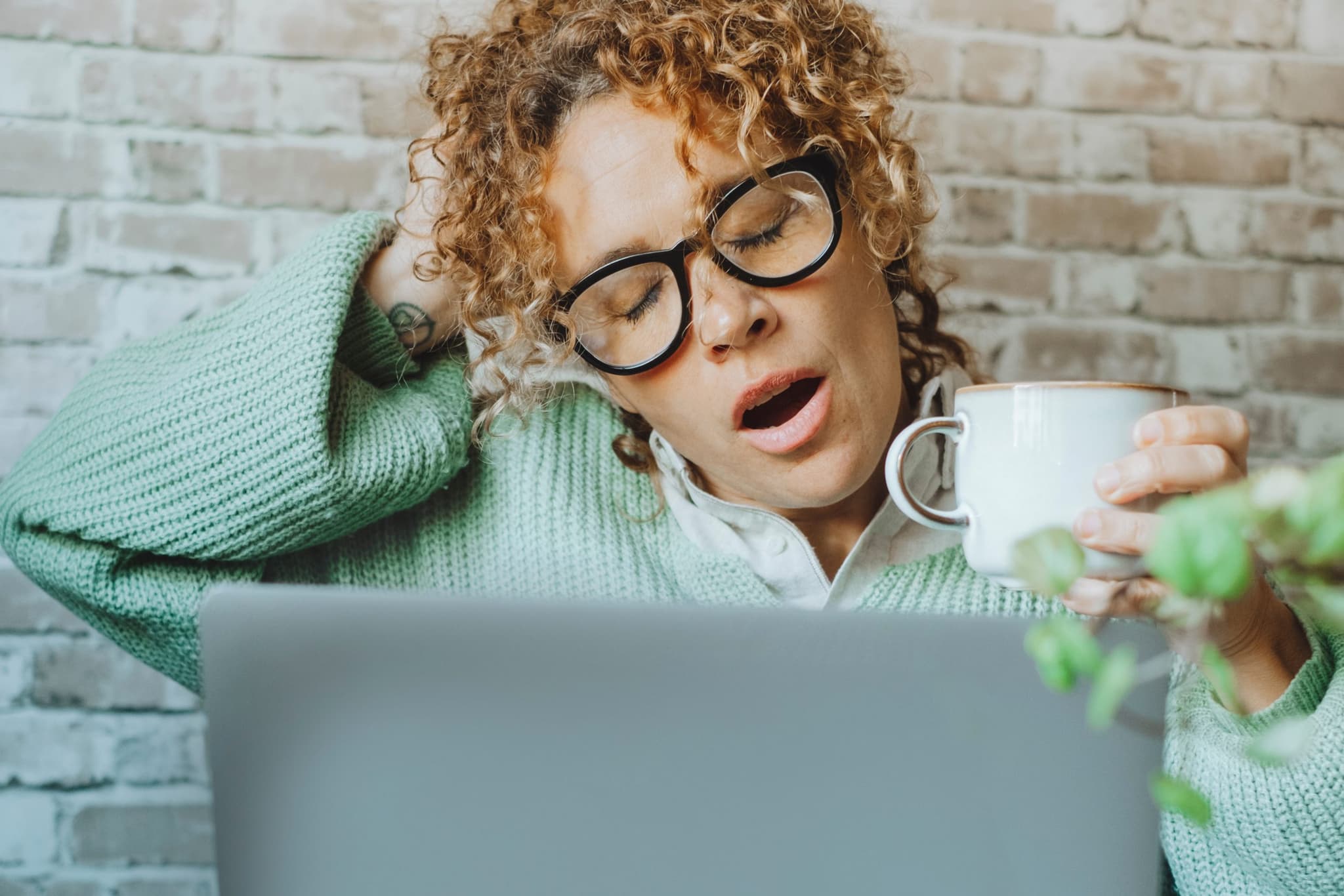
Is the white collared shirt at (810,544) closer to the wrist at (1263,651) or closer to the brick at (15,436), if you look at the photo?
the wrist at (1263,651)

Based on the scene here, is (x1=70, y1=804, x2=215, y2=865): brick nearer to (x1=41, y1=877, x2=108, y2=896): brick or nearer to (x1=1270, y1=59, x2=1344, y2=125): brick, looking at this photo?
(x1=41, y1=877, x2=108, y2=896): brick

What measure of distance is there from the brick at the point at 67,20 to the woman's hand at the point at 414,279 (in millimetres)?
501

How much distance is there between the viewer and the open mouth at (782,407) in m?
0.94

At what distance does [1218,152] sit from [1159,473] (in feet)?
3.51

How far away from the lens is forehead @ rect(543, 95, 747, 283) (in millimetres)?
891

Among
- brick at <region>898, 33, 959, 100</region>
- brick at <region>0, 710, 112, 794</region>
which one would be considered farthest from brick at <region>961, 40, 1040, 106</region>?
brick at <region>0, 710, 112, 794</region>

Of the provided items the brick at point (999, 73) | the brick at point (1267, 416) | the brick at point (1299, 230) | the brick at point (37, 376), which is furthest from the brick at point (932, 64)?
the brick at point (37, 376)

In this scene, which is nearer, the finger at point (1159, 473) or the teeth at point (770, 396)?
the finger at point (1159, 473)

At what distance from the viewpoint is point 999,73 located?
138 centimetres

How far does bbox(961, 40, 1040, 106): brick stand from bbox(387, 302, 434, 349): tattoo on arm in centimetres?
79

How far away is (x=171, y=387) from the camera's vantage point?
99 cm

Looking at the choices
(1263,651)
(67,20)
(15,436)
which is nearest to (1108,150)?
(1263,651)

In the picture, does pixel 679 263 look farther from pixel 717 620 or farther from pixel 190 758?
pixel 190 758

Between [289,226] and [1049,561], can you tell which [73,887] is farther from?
[1049,561]
